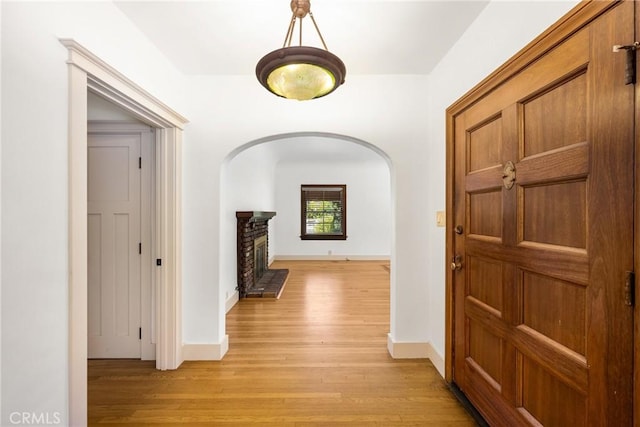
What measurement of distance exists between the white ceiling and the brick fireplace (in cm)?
236

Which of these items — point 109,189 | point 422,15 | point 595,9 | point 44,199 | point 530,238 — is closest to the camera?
point 595,9

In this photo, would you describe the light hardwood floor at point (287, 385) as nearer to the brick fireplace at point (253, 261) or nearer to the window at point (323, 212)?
the brick fireplace at point (253, 261)

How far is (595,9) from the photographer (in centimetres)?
98

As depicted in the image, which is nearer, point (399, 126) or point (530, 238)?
point (530, 238)

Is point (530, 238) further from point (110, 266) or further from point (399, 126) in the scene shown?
point (110, 266)

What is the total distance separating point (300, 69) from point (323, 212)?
641 cm

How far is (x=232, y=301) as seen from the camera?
3.83m

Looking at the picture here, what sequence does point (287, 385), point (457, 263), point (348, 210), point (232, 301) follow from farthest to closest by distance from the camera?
point (348, 210) < point (232, 301) < point (287, 385) < point (457, 263)

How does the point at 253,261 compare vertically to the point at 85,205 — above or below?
below

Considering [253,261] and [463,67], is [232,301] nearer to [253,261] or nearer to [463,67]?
[253,261]

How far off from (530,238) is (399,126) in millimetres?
1451

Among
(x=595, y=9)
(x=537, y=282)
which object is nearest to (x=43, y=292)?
(x=537, y=282)

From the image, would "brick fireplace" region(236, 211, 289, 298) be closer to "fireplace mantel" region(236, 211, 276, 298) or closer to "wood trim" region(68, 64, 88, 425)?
"fireplace mantel" region(236, 211, 276, 298)

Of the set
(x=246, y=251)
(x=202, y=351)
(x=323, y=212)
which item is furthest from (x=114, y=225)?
(x=323, y=212)
